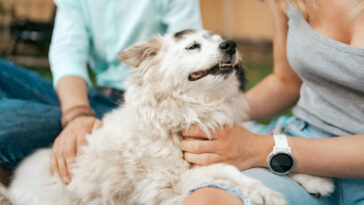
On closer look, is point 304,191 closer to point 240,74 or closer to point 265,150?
point 265,150

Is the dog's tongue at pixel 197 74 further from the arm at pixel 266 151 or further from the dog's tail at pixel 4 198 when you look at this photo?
the dog's tail at pixel 4 198

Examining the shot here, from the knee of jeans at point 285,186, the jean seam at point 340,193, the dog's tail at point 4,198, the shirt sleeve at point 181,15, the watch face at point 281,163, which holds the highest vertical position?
the shirt sleeve at point 181,15

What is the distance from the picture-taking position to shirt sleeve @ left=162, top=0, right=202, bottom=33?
197 centimetres

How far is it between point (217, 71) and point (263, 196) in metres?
0.59

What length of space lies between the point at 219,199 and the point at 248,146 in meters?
0.34

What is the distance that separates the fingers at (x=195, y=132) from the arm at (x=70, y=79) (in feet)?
1.60

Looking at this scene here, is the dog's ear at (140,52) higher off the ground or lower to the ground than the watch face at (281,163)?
higher

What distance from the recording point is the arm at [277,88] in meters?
1.62

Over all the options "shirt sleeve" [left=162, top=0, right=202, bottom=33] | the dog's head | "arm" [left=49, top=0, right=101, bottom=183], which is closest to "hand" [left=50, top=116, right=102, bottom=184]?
"arm" [left=49, top=0, right=101, bottom=183]

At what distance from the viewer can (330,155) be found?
113cm

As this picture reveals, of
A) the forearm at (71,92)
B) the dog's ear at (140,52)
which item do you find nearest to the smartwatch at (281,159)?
the dog's ear at (140,52)

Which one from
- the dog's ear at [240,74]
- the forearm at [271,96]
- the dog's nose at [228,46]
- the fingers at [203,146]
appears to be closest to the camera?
the fingers at [203,146]

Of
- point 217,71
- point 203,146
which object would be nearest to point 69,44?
point 217,71

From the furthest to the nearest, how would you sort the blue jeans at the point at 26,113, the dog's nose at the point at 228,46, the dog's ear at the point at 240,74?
the dog's ear at the point at 240,74, the blue jeans at the point at 26,113, the dog's nose at the point at 228,46
